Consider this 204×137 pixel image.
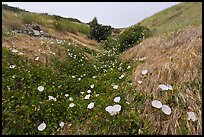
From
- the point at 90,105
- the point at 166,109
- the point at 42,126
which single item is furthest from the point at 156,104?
the point at 42,126

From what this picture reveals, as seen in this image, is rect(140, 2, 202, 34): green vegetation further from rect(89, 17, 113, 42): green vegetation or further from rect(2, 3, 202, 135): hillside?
rect(2, 3, 202, 135): hillside

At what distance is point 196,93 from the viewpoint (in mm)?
3918

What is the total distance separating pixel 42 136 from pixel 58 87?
1648 mm

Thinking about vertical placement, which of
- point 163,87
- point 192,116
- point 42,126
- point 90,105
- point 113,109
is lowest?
point 42,126

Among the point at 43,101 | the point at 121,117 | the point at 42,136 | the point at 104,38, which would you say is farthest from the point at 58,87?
the point at 104,38

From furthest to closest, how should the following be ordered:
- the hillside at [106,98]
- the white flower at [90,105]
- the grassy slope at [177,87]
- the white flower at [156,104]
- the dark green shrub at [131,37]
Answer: the dark green shrub at [131,37]
the white flower at [90,105]
the white flower at [156,104]
the hillside at [106,98]
the grassy slope at [177,87]

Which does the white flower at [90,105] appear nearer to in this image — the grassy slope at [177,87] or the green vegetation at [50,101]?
the green vegetation at [50,101]

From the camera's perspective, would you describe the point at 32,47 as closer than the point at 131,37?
Yes

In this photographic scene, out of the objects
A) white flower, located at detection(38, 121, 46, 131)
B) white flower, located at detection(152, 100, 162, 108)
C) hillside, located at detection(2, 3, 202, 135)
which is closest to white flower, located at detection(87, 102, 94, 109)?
hillside, located at detection(2, 3, 202, 135)

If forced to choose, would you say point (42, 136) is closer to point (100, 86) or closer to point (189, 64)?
point (100, 86)

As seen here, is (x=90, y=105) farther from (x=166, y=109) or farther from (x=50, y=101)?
(x=166, y=109)

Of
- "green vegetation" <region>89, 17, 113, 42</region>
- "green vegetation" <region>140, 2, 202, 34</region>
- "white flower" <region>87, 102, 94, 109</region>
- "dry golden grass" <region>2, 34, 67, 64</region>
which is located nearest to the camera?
"white flower" <region>87, 102, 94, 109</region>

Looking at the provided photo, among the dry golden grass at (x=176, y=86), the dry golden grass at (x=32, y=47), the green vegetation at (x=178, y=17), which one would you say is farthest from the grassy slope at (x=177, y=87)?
the green vegetation at (x=178, y=17)

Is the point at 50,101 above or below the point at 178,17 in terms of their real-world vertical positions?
below
